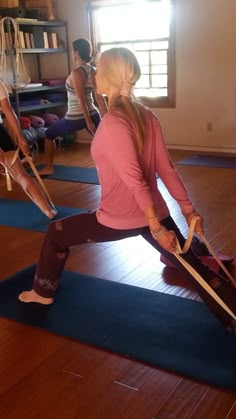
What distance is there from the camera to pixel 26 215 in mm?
3789

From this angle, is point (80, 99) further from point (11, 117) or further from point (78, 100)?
point (11, 117)

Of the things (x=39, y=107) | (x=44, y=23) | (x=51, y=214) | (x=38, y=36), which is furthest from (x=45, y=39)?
(x=51, y=214)

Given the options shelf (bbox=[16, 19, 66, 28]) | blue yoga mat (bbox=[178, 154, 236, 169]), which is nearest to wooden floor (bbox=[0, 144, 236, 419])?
blue yoga mat (bbox=[178, 154, 236, 169])

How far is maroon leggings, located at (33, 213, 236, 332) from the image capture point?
72.7 inches

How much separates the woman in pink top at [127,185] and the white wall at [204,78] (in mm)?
4330

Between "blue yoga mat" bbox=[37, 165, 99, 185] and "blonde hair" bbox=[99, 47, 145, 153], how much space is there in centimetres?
297

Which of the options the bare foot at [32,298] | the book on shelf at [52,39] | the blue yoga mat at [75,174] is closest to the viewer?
the bare foot at [32,298]

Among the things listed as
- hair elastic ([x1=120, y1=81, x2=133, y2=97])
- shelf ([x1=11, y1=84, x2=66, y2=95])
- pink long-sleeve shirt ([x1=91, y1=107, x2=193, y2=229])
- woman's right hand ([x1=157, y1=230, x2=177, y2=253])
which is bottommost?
woman's right hand ([x1=157, y1=230, x2=177, y2=253])

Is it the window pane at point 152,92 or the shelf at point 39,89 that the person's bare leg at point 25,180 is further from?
the window pane at point 152,92

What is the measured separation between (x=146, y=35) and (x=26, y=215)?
3.63 metres

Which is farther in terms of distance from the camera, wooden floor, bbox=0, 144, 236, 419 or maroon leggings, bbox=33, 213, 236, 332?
maroon leggings, bbox=33, 213, 236, 332

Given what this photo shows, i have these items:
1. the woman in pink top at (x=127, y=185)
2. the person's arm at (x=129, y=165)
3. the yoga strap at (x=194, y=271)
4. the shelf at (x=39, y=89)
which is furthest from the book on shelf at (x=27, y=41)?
the yoga strap at (x=194, y=271)

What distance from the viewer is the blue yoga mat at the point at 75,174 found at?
4891mm

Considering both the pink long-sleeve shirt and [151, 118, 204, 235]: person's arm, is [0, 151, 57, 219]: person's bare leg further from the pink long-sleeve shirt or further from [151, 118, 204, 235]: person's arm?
[151, 118, 204, 235]: person's arm
